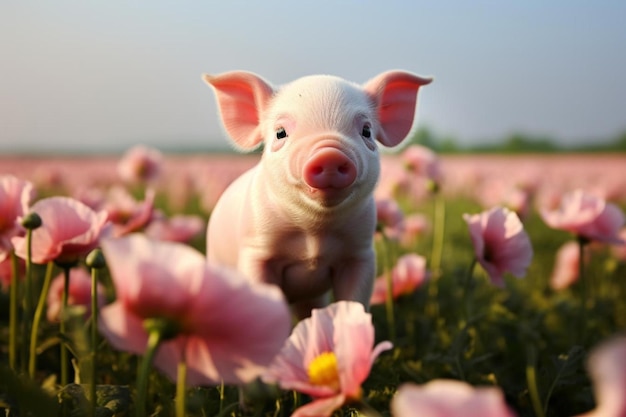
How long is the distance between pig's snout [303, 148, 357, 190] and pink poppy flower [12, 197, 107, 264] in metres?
0.40

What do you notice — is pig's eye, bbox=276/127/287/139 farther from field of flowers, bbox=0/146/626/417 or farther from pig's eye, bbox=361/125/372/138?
field of flowers, bbox=0/146/626/417

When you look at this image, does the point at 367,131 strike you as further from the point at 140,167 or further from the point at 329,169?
the point at 140,167

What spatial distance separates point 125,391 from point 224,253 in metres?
0.46

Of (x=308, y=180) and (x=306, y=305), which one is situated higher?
(x=308, y=180)

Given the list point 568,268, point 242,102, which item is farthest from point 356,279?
point 568,268

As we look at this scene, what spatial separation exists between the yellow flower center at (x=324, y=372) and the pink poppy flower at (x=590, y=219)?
1.09 m

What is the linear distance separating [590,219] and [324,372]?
3.67 ft

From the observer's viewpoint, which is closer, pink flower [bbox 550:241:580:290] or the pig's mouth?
the pig's mouth

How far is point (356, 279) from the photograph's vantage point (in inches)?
57.4

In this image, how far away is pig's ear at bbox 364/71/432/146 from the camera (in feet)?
4.95

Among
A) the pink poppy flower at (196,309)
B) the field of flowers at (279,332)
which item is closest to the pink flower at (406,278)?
the field of flowers at (279,332)

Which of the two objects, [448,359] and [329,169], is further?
[448,359]

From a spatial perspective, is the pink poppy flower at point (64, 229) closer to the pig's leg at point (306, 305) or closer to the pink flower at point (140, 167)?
the pig's leg at point (306, 305)

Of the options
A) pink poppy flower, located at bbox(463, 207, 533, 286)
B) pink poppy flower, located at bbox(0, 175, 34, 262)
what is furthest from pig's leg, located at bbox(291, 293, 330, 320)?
pink poppy flower, located at bbox(0, 175, 34, 262)
